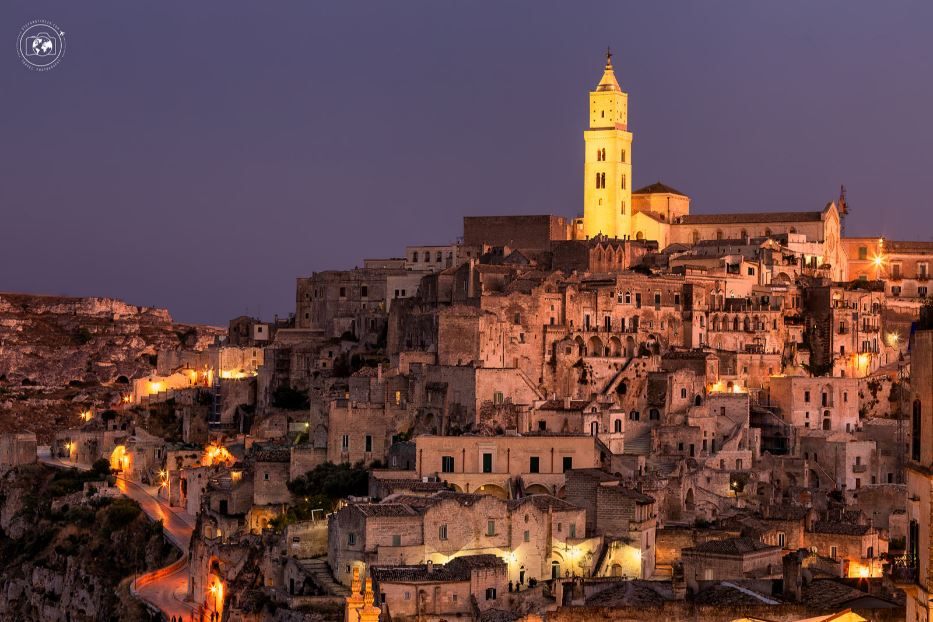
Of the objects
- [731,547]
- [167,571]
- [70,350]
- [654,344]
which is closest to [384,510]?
[731,547]

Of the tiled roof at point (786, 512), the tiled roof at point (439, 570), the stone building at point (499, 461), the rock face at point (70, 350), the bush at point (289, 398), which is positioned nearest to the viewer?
the tiled roof at point (439, 570)

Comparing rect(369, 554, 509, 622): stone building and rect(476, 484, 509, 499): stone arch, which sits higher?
rect(476, 484, 509, 499): stone arch

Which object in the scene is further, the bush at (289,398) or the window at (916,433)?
the bush at (289,398)

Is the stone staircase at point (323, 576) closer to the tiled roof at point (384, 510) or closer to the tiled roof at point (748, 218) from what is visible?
the tiled roof at point (384, 510)

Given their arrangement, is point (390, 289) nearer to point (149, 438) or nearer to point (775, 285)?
point (149, 438)

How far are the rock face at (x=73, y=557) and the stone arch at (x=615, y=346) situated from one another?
19.0 m

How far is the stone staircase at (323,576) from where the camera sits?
39.6m

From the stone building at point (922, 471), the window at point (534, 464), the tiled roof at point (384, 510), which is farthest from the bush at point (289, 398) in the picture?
the stone building at point (922, 471)

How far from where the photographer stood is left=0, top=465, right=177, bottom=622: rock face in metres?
53.3

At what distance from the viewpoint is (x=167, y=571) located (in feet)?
170

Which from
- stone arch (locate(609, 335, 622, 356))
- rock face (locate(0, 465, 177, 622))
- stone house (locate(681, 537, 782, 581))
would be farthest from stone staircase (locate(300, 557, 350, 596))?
stone arch (locate(609, 335, 622, 356))

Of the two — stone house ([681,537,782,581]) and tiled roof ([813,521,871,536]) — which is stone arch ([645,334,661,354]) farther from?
stone house ([681,537,782,581])

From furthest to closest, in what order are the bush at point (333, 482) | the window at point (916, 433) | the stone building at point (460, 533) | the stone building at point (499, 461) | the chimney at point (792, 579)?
the bush at point (333, 482)
the stone building at point (499, 461)
the stone building at point (460, 533)
the chimney at point (792, 579)
the window at point (916, 433)

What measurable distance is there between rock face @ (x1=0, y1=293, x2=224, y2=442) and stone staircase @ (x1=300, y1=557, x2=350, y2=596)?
145ft
